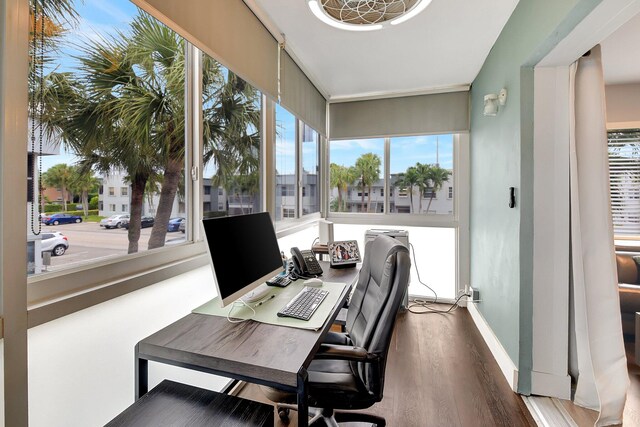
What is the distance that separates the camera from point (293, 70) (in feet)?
8.64

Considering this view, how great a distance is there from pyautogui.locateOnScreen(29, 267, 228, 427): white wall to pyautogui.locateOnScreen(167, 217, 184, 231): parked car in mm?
263

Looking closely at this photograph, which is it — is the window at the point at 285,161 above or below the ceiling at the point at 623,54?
below

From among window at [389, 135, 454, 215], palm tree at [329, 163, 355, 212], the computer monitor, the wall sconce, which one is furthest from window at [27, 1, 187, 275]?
window at [389, 135, 454, 215]

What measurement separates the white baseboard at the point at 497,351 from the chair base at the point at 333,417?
Result: 1.02 metres

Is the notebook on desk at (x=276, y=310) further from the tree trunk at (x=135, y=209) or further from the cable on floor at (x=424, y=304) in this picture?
the cable on floor at (x=424, y=304)

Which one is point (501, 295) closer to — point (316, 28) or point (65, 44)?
point (316, 28)

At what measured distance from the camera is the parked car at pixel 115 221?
1.23m

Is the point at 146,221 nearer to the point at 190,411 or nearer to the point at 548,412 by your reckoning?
the point at 190,411

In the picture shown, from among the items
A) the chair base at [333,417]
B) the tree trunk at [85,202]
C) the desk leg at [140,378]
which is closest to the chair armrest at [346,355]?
the chair base at [333,417]

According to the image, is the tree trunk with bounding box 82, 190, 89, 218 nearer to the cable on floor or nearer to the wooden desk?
the wooden desk

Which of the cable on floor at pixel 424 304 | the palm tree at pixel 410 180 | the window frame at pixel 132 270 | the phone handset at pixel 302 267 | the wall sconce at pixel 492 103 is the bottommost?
the cable on floor at pixel 424 304

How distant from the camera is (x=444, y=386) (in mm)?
2037

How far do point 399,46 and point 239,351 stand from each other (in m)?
2.48

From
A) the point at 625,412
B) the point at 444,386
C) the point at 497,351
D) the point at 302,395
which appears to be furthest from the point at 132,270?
the point at 625,412
